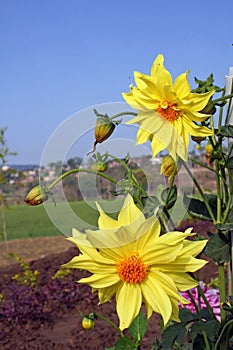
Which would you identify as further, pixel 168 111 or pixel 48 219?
pixel 48 219

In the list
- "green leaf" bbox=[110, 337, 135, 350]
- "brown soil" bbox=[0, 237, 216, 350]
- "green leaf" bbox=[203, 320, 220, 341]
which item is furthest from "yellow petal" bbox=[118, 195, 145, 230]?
"brown soil" bbox=[0, 237, 216, 350]

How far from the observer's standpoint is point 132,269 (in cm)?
84

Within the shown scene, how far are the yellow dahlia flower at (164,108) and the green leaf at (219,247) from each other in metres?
0.30

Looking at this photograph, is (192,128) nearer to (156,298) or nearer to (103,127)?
(103,127)

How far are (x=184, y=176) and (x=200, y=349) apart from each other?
0.37 meters

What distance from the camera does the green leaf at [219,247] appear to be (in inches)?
42.3

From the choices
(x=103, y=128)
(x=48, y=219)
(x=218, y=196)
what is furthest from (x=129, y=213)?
(x=48, y=219)

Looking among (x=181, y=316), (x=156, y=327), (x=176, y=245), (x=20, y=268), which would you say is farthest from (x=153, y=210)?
(x=20, y=268)

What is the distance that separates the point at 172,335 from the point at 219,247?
0.62 feet

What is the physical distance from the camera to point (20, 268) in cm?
438

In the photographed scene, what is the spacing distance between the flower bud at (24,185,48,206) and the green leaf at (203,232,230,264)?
14.0 inches

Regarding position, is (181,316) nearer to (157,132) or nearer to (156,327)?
(157,132)

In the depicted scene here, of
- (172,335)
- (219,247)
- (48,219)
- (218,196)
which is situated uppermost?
(218,196)

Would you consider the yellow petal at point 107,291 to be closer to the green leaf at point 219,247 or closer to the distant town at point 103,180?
the distant town at point 103,180
